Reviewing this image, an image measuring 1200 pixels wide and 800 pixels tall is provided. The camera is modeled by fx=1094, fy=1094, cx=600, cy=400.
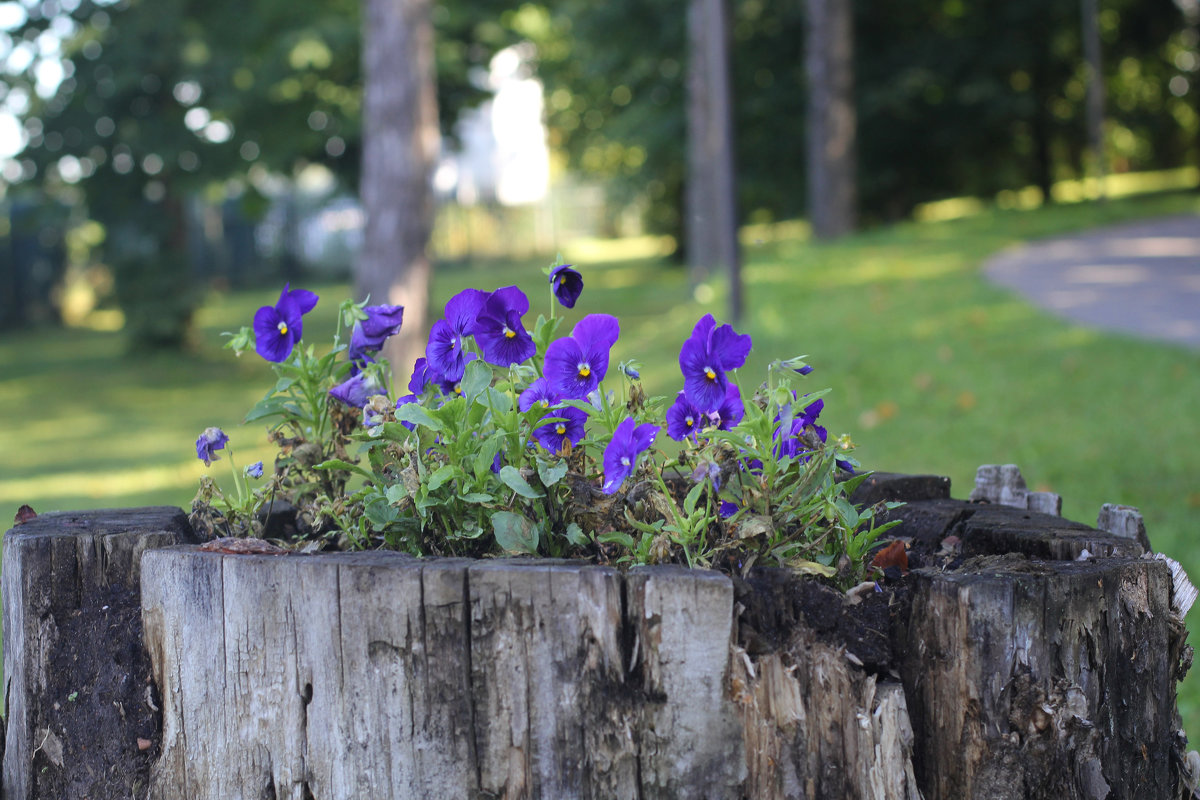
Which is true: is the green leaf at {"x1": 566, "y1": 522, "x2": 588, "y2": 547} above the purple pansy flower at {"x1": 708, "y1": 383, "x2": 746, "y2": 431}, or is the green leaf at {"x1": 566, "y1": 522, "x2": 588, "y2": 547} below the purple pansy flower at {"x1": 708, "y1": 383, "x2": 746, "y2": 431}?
below

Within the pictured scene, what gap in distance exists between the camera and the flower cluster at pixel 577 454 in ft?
5.45

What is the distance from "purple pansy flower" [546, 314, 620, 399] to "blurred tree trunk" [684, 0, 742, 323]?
23.4 ft

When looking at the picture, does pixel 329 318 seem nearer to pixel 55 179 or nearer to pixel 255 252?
pixel 55 179

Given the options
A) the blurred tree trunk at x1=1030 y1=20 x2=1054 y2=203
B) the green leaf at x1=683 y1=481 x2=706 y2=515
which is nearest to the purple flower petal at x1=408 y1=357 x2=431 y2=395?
the green leaf at x1=683 y1=481 x2=706 y2=515

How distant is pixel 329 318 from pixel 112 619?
16889mm

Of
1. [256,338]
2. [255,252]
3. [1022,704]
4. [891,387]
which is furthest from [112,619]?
[255,252]

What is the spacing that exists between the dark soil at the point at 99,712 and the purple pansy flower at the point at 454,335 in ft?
2.13

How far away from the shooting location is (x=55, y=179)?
14562mm

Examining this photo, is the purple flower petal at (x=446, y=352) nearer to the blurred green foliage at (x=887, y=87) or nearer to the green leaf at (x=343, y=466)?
the green leaf at (x=343, y=466)

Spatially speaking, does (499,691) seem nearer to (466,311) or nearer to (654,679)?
(654,679)

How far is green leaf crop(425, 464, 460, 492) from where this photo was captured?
166 cm

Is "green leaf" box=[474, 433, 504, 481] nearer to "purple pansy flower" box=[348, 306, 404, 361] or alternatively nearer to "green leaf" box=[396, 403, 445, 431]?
"green leaf" box=[396, 403, 445, 431]

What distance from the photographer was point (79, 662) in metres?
1.82

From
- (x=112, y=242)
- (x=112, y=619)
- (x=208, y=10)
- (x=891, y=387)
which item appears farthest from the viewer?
(x=112, y=242)
